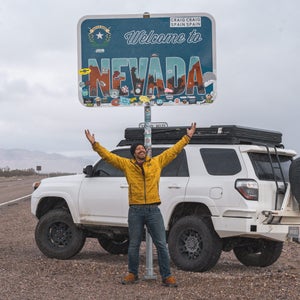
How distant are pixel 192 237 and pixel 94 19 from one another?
11.2 feet

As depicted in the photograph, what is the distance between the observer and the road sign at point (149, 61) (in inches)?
380

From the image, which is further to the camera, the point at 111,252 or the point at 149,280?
the point at 111,252

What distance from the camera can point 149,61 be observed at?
967cm

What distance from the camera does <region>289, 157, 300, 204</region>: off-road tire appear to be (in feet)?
31.3

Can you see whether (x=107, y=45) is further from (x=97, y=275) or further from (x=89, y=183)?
(x=97, y=275)

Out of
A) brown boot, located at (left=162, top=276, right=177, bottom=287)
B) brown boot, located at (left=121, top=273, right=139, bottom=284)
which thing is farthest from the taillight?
brown boot, located at (left=121, top=273, right=139, bottom=284)

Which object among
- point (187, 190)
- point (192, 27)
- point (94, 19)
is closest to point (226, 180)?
point (187, 190)

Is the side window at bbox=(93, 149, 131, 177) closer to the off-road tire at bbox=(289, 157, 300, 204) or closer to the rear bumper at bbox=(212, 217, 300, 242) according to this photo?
the rear bumper at bbox=(212, 217, 300, 242)

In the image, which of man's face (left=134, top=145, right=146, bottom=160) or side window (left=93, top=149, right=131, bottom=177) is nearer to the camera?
man's face (left=134, top=145, right=146, bottom=160)

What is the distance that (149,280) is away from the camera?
9.13 m

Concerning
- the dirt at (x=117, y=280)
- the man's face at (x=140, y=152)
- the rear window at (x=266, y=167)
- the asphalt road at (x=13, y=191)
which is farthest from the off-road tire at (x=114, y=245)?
the asphalt road at (x=13, y=191)

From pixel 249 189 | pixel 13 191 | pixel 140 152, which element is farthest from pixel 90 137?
pixel 13 191

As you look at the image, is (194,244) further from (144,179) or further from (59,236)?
(59,236)

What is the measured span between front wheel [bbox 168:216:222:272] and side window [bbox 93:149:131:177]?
1.55 meters
